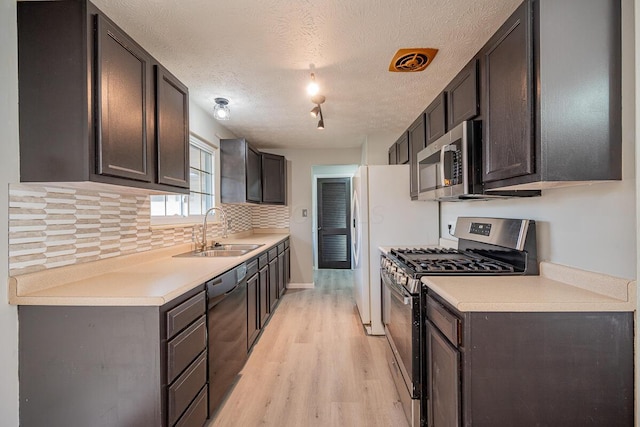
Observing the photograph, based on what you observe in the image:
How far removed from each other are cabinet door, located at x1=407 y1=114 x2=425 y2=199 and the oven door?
971 millimetres

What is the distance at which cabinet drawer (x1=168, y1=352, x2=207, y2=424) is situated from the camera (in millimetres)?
1311

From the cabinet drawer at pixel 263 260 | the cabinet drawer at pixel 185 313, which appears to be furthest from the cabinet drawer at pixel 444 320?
the cabinet drawer at pixel 263 260

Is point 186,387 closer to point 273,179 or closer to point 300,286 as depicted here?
point 273,179

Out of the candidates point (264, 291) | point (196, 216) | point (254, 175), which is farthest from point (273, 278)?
point (254, 175)

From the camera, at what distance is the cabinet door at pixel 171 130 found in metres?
1.71

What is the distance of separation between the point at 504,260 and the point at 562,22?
1.19 meters

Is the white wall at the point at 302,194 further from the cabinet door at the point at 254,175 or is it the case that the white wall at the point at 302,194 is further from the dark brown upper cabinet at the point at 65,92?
the dark brown upper cabinet at the point at 65,92

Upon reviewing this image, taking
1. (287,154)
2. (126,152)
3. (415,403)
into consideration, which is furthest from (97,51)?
(287,154)

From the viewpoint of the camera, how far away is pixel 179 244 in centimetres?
259

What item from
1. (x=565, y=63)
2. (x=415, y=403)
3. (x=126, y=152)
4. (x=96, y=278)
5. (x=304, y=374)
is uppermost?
(x=565, y=63)

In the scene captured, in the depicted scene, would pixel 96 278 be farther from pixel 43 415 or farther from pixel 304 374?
pixel 304 374

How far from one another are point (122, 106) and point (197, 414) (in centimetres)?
154

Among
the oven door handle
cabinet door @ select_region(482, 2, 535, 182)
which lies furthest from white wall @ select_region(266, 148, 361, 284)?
cabinet door @ select_region(482, 2, 535, 182)

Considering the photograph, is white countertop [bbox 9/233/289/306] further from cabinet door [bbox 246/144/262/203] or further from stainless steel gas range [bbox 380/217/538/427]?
cabinet door [bbox 246/144/262/203]
